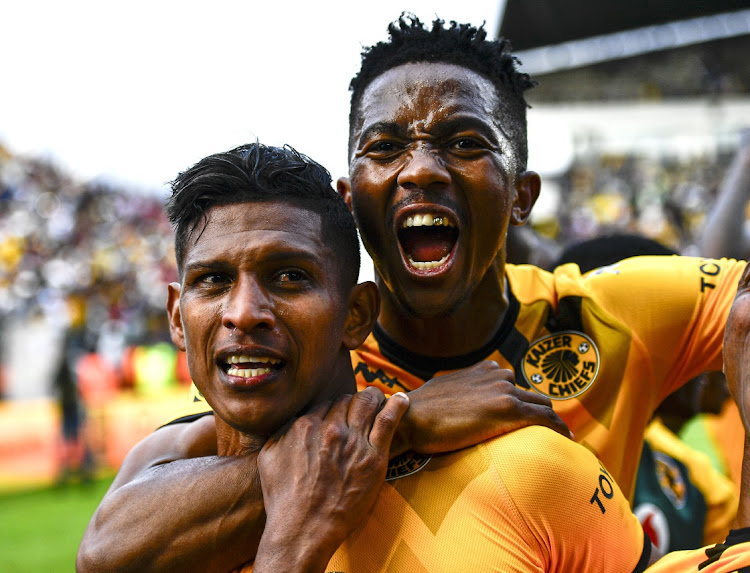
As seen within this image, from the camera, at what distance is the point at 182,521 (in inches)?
67.5

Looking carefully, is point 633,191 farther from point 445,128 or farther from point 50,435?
point 445,128

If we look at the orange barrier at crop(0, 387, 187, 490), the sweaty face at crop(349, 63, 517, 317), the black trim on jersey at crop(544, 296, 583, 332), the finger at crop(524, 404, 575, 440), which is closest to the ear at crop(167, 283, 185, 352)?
the sweaty face at crop(349, 63, 517, 317)

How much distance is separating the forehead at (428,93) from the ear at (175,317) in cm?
75

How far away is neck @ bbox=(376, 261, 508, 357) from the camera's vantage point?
2.36 m

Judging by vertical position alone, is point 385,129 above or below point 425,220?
above

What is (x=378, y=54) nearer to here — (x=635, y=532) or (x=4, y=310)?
(x=635, y=532)

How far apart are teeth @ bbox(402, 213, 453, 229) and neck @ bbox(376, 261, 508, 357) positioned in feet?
0.97

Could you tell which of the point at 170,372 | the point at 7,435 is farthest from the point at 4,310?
the point at 7,435

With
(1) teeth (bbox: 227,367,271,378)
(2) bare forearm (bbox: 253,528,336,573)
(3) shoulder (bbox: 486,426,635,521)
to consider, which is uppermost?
(1) teeth (bbox: 227,367,271,378)

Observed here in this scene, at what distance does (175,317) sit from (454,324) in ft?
2.77

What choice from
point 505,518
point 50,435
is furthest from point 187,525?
point 50,435

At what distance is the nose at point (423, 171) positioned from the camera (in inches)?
82.4

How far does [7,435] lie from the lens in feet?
28.6

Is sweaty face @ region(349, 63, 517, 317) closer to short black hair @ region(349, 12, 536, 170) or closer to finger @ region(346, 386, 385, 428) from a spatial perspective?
short black hair @ region(349, 12, 536, 170)
